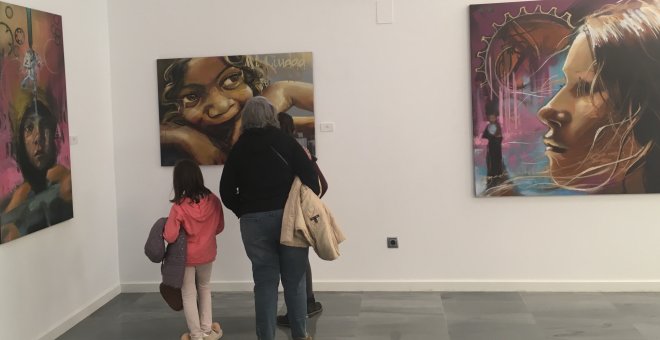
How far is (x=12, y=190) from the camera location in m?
3.65

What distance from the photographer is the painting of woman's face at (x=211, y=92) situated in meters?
4.97

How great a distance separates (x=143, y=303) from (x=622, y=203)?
12.5ft

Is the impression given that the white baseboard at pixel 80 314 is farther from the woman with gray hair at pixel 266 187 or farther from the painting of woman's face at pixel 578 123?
the painting of woman's face at pixel 578 123

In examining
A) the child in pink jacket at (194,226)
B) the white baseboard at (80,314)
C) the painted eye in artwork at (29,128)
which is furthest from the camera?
the white baseboard at (80,314)

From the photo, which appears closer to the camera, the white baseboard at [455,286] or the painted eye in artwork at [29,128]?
the painted eye in artwork at [29,128]

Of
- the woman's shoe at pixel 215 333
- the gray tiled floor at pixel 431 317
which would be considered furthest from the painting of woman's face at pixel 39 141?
the woman's shoe at pixel 215 333


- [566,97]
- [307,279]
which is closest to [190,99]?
[307,279]

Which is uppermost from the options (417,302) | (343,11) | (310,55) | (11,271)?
(343,11)

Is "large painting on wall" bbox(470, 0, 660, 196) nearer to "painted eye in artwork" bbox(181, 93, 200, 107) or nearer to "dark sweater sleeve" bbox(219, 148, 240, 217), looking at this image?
"dark sweater sleeve" bbox(219, 148, 240, 217)

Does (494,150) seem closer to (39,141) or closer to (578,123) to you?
(578,123)

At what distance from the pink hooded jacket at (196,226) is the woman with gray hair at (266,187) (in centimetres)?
32

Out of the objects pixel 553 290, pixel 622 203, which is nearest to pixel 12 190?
pixel 553 290

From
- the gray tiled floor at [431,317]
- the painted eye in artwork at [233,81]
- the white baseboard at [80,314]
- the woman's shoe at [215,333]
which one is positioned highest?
the painted eye in artwork at [233,81]

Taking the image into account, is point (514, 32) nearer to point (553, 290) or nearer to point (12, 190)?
point (553, 290)
